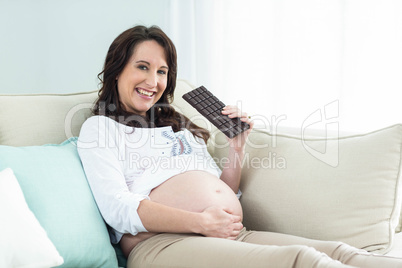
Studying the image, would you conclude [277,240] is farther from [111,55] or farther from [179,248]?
[111,55]

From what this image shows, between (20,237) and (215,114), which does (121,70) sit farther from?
(20,237)

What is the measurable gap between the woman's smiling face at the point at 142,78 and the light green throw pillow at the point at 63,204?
355 millimetres

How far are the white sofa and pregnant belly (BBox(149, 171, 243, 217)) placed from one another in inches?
5.0

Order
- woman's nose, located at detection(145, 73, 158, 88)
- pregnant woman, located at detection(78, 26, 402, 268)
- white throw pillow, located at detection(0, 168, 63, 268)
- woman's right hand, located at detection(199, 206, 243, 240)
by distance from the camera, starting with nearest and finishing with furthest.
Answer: white throw pillow, located at detection(0, 168, 63, 268), pregnant woman, located at detection(78, 26, 402, 268), woman's right hand, located at detection(199, 206, 243, 240), woman's nose, located at detection(145, 73, 158, 88)

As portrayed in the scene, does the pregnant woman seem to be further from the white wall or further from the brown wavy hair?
the white wall

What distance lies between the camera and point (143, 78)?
147 cm

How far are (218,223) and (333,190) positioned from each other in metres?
0.35

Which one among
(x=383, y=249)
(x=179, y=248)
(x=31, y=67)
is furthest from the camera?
(x=31, y=67)

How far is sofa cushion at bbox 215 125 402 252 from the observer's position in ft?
4.04

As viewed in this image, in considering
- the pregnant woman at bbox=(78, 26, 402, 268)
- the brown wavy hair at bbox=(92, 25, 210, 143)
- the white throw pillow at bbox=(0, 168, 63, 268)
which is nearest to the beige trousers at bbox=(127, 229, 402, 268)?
the pregnant woman at bbox=(78, 26, 402, 268)

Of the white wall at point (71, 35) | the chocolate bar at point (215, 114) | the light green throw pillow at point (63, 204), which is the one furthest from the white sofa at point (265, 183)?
the white wall at point (71, 35)

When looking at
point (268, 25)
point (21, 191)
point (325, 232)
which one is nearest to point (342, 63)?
point (268, 25)

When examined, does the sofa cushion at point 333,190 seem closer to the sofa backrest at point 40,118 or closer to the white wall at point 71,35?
the sofa backrest at point 40,118

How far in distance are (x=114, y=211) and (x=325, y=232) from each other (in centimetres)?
58
